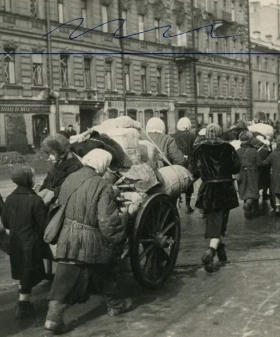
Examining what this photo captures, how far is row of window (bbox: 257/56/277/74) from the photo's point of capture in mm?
49875

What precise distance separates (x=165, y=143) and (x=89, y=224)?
3711 mm

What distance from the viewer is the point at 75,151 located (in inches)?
252

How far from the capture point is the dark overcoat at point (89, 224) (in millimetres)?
4660

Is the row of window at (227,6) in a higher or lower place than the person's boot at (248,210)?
higher

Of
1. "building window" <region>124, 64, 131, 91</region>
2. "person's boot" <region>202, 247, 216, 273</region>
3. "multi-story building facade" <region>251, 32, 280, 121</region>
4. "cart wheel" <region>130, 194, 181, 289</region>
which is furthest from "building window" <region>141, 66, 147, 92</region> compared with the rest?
"cart wheel" <region>130, 194, 181, 289</region>

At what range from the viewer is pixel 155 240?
18.7 ft

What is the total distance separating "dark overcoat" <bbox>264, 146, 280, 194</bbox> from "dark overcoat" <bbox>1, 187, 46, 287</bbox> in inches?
224

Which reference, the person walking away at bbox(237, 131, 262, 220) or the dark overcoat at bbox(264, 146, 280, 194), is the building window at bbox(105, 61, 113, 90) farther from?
the dark overcoat at bbox(264, 146, 280, 194)

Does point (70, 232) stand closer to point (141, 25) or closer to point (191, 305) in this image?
point (191, 305)

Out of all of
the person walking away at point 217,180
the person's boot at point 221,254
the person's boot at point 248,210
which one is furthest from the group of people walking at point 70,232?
the person's boot at point 248,210

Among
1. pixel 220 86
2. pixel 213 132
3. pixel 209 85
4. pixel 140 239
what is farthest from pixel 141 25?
pixel 140 239

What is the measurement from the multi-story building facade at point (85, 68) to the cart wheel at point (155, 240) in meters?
16.3

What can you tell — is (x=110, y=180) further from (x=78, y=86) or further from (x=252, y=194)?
(x=78, y=86)

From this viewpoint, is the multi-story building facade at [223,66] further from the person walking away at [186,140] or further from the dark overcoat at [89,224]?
the dark overcoat at [89,224]
